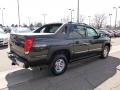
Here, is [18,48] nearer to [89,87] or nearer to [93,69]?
[89,87]

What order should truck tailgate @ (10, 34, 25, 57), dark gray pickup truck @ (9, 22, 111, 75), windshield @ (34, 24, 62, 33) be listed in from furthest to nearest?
windshield @ (34, 24, 62, 33) → truck tailgate @ (10, 34, 25, 57) → dark gray pickup truck @ (9, 22, 111, 75)

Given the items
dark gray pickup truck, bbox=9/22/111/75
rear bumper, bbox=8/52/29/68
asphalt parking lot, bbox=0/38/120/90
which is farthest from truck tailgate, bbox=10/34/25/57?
asphalt parking lot, bbox=0/38/120/90

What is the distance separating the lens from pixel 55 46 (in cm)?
521

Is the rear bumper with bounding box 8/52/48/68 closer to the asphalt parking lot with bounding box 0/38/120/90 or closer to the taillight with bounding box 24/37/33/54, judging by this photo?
the taillight with bounding box 24/37/33/54

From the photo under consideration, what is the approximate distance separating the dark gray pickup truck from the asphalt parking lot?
432 millimetres

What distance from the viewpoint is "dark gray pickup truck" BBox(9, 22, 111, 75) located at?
4.74 meters

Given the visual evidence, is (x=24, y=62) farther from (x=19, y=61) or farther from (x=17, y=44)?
(x=17, y=44)

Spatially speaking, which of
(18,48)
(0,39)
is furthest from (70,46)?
(0,39)

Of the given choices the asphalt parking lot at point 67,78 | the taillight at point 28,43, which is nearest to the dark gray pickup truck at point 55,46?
the taillight at point 28,43

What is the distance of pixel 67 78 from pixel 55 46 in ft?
3.58

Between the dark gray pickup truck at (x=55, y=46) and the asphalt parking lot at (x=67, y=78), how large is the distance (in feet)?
1.42

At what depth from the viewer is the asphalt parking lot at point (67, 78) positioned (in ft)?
15.0

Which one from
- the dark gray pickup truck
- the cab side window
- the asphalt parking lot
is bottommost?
the asphalt parking lot

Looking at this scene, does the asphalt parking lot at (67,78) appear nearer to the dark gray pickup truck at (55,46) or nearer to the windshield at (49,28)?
the dark gray pickup truck at (55,46)
